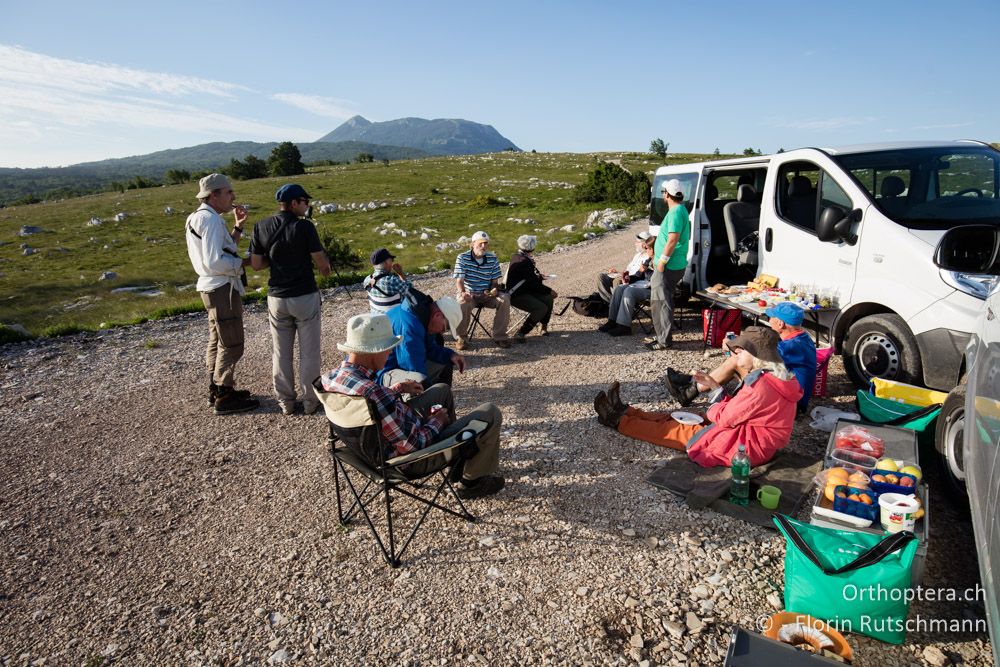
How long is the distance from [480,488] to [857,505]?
8.30 ft

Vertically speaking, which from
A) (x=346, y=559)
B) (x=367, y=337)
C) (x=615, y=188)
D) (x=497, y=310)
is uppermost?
(x=615, y=188)

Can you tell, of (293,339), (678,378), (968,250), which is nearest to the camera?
(968,250)

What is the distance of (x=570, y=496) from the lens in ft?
14.5

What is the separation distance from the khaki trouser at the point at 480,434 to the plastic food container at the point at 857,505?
224 centimetres


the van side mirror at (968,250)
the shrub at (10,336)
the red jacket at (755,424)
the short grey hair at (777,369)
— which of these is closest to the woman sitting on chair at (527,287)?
the red jacket at (755,424)

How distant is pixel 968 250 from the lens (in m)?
5.01

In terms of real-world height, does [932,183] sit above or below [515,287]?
above

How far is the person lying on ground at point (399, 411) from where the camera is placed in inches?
144

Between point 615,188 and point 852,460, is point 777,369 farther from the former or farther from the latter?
point 615,188

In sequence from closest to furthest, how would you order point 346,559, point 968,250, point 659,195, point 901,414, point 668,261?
point 346,559
point 901,414
point 968,250
point 668,261
point 659,195

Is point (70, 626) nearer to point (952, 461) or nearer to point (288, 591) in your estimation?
point (288, 591)

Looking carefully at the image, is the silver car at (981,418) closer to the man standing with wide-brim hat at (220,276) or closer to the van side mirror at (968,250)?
the van side mirror at (968,250)

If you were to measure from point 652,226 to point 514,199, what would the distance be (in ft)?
91.1

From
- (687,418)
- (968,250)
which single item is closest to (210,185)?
(687,418)
